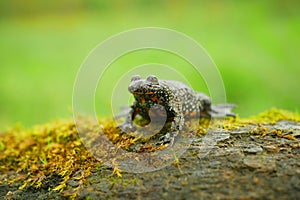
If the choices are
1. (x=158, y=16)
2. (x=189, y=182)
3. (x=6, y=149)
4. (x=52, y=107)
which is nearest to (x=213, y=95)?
(x=189, y=182)

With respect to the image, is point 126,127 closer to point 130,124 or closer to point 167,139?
point 130,124

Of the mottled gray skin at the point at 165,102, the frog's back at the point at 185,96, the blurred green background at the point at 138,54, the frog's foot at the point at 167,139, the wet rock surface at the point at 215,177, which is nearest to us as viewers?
the wet rock surface at the point at 215,177

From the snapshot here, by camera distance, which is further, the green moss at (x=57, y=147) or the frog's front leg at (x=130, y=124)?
the frog's front leg at (x=130, y=124)

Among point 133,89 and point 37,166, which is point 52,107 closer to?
point 37,166

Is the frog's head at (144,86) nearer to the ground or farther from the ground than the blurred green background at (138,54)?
nearer to the ground

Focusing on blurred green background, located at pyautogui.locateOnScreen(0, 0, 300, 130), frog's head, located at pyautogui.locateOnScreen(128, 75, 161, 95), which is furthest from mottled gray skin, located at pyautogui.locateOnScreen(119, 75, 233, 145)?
blurred green background, located at pyautogui.locateOnScreen(0, 0, 300, 130)

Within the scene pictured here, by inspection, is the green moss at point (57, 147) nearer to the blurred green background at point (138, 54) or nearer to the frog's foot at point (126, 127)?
the frog's foot at point (126, 127)

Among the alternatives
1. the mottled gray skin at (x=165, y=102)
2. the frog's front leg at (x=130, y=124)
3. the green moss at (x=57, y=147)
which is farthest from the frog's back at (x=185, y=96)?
the frog's front leg at (x=130, y=124)
